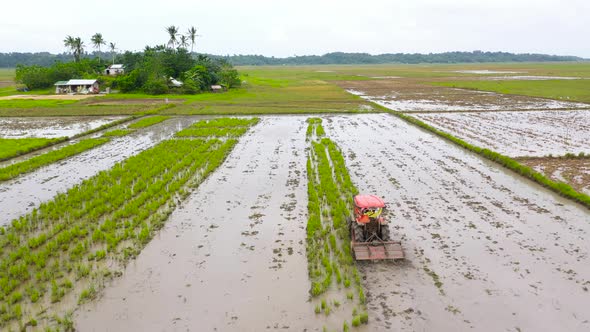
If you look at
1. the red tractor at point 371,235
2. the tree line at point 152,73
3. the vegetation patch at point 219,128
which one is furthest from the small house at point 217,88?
the red tractor at point 371,235

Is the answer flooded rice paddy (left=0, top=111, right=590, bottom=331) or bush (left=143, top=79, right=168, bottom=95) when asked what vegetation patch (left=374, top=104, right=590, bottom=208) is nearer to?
flooded rice paddy (left=0, top=111, right=590, bottom=331)

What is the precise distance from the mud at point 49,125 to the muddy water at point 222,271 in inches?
545

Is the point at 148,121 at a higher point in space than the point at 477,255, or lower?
higher

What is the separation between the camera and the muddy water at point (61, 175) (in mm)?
10914

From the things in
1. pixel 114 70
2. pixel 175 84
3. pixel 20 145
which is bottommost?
pixel 20 145

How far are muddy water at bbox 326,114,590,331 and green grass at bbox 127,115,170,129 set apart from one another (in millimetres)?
14626

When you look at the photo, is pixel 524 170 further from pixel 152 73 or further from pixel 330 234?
pixel 152 73

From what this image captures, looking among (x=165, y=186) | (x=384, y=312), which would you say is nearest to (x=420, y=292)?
(x=384, y=312)

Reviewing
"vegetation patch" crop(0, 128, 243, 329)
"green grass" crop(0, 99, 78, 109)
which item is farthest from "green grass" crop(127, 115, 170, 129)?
"green grass" crop(0, 99, 78, 109)

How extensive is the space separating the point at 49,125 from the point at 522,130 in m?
25.8

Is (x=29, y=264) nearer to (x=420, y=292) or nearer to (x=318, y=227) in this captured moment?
→ (x=318, y=227)

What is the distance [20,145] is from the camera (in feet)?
59.4

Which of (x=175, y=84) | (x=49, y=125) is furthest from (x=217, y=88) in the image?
(x=49, y=125)

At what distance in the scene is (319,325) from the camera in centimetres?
576
